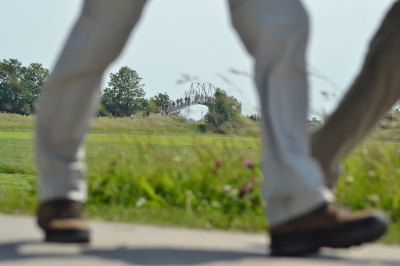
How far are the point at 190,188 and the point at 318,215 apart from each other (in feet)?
5.87

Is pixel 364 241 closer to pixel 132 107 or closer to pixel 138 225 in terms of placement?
pixel 138 225

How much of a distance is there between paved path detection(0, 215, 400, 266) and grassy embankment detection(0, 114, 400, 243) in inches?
12.5

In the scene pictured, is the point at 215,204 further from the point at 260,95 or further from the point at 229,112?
the point at 229,112

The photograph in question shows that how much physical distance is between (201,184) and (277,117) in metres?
1.79

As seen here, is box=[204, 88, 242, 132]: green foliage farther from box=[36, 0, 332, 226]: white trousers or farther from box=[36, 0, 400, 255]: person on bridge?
box=[36, 0, 332, 226]: white trousers

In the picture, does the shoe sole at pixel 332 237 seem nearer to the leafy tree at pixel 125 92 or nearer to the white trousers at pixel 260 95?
the white trousers at pixel 260 95

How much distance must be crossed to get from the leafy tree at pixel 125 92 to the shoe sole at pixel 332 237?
85182 mm

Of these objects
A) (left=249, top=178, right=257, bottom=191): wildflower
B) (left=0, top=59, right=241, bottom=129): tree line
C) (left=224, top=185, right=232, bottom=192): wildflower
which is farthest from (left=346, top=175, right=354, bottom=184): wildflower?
(left=0, top=59, right=241, bottom=129): tree line

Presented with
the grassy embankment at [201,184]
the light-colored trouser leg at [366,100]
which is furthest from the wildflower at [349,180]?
the light-colored trouser leg at [366,100]

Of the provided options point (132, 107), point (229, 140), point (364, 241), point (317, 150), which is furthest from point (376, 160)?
point (132, 107)

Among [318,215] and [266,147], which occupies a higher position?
[266,147]

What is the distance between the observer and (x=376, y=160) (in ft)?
14.9

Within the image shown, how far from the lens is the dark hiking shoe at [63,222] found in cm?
276

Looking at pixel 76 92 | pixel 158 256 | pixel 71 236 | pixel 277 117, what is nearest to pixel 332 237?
pixel 277 117
